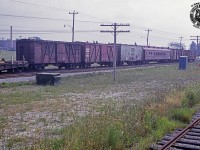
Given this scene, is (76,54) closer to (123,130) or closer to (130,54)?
Answer: (130,54)

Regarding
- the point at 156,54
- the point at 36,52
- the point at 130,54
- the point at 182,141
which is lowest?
the point at 182,141

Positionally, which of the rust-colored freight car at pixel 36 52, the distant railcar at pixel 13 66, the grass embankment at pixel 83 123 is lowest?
the grass embankment at pixel 83 123

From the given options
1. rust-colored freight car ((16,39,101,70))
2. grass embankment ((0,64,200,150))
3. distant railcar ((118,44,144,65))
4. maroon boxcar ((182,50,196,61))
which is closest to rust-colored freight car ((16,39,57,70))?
rust-colored freight car ((16,39,101,70))

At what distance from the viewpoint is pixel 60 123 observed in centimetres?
1048

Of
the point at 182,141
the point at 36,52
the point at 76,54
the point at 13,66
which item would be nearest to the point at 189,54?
the point at 76,54

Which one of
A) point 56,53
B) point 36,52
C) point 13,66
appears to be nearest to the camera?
point 13,66

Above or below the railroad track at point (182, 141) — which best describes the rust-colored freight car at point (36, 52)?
above

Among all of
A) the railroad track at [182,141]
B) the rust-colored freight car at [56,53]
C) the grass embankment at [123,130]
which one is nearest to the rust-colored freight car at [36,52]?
the rust-colored freight car at [56,53]

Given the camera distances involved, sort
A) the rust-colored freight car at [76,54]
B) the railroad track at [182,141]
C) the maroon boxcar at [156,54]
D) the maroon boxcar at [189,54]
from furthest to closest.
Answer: the maroon boxcar at [189,54] < the maroon boxcar at [156,54] < the rust-colored freight car at [76,54] < the railroad track at [182,141]

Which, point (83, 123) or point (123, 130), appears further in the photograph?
point (83, 123)

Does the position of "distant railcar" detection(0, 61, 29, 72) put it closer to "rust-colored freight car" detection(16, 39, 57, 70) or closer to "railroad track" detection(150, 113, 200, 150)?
"rust-colored freight car" detection(16, 39, 57, 70)

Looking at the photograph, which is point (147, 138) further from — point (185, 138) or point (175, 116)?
point (175, 116)

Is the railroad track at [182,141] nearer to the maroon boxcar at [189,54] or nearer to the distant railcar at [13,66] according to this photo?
the distant railcar at [13,66]

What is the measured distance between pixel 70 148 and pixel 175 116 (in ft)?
17.2
